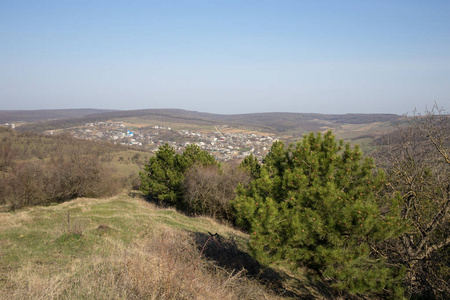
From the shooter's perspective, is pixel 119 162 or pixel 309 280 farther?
pixel 119 162

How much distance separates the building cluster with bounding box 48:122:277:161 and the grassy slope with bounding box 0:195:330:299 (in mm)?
48394

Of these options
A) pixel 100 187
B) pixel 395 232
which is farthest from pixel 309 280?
pixel 100 187

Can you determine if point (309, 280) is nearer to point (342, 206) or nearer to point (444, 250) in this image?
point (444, 250)

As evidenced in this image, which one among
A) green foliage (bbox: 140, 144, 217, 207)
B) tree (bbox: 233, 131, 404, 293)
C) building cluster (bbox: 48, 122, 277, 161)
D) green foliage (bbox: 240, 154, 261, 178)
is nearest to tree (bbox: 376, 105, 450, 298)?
tree (bbox: 233, 131, 404, 293)

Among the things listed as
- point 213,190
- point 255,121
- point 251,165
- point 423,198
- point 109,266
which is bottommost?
point 213,190

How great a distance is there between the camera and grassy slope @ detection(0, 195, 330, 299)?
3992 mm

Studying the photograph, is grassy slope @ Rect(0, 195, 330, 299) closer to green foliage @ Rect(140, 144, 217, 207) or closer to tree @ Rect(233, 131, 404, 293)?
tree @ Rect(233, 131, 404, 293)

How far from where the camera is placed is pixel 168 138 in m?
81.9

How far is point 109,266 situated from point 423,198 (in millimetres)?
7853

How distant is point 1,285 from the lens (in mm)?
4859

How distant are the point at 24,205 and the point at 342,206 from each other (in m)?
28.1

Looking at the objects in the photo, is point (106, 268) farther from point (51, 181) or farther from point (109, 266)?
point (51, 181)

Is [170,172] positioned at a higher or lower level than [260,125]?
lower

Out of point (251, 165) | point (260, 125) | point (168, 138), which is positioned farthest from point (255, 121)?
point (251, 165)
